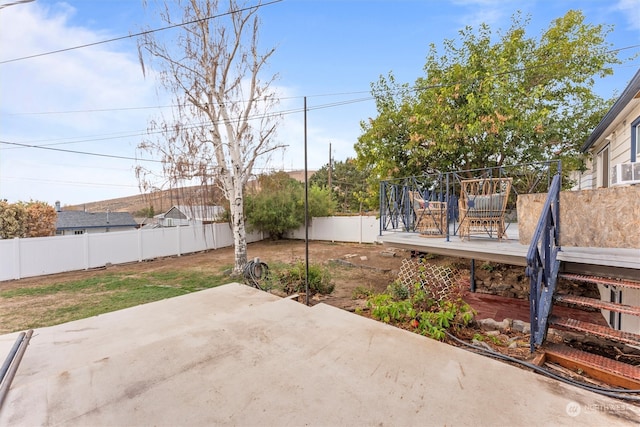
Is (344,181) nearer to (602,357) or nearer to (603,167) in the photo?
(603,167)

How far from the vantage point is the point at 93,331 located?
2.90 metres

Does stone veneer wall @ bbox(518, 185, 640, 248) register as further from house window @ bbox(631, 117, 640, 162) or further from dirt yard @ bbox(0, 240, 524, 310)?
dirt yard @ bbox(0, 240, 524, 310)

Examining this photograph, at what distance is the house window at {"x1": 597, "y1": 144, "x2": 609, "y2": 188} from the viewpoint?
231 inches

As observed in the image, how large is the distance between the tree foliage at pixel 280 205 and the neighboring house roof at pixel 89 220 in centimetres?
1147

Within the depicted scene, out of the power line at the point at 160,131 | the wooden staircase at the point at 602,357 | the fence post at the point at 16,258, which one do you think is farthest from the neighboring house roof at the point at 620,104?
the fence post at the point at 16,258

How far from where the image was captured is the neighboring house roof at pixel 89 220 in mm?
17009

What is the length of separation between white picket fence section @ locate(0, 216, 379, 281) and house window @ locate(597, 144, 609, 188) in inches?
306

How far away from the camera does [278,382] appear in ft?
6.11

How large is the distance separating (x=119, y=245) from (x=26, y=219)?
334 centimetres

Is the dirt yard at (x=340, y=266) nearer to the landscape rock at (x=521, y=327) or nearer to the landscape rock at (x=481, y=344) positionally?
the landscape rock at (x=481, y=344)

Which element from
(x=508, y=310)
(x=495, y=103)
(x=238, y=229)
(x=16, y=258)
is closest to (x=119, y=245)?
(x=16, y=258)

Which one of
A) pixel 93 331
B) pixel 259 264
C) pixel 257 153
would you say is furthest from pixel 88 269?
pixel 93 331

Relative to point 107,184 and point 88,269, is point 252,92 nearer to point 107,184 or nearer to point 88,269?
point 88,269

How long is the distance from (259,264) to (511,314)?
431 cm
